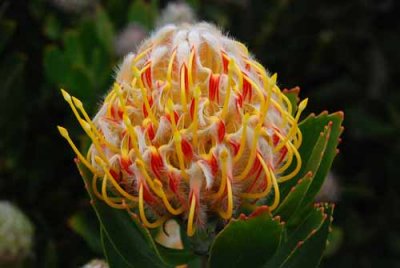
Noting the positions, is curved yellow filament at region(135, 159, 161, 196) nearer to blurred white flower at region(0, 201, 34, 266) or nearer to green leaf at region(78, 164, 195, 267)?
green leaf at region(78, 164, 195, 267)

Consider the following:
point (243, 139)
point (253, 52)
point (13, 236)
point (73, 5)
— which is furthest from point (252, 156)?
point (253, 52)

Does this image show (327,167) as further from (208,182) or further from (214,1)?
(214,1)

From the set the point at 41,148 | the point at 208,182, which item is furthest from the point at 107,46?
the point at 208,182

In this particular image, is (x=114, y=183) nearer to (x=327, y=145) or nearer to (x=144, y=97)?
(x=144, y=97)

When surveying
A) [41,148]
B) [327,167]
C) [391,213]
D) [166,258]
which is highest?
[327,167]

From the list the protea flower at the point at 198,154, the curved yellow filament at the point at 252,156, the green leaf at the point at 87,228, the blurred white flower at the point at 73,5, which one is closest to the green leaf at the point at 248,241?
the protea flower at the point at 198,154

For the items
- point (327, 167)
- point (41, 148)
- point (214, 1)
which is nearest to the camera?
point (327, 167)
